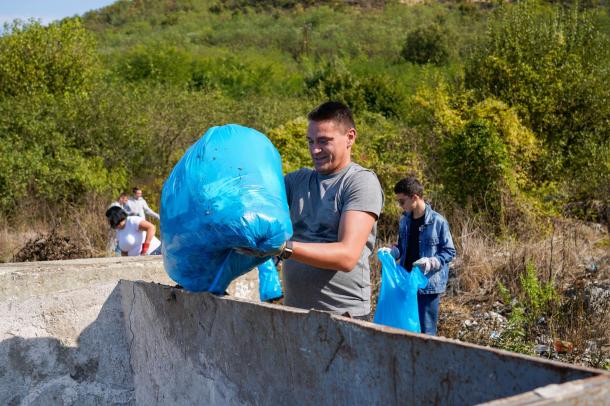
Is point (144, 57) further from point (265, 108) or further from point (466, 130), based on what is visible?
point (466, 130)

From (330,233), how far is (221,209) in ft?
1.91

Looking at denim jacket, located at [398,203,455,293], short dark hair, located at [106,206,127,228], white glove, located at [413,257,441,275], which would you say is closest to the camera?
white glove, located at [413,257,441,275]

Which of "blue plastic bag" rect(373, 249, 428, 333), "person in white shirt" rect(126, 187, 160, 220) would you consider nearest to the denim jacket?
"blue plastic bag" rect(373, 249, 428, 333)

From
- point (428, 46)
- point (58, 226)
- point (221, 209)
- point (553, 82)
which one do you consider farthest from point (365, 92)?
point (221, 209)

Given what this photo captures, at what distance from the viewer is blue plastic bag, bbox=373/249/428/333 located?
473cm

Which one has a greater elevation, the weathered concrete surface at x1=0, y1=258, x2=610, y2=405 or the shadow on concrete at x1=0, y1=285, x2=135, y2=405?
the weathered concrete surface at x1=0, y1=258, x2=610, y2=405

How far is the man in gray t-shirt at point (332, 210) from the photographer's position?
119 inches

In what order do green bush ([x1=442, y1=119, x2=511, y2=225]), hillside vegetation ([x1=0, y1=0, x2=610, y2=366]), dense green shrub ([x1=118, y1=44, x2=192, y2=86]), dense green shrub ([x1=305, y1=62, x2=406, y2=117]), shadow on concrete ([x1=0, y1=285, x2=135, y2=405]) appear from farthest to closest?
dense green shrub ([x1=118, y1=44, x2=192, y2=86])
dense green shrub ([x1=305, y1=62, x2=406, y2=117])
green bush ([x1=442, y1=119, x2=511, y2=225])
hillside vegetation ([x1=0, y1=0, x2=610, y2=366])
shadow on concrete ([x1=0, y1=285, x2=135, y2=405])

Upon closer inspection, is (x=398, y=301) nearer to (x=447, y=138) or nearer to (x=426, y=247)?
(x=426, y=247)

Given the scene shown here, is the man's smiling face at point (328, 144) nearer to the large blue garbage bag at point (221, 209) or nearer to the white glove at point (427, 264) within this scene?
the large blue garbage bag at point (221, 209)

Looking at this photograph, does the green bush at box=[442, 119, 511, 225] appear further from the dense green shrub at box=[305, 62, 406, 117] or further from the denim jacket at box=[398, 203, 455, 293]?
the dense green shrub at box=[305, 62, 406, 117]

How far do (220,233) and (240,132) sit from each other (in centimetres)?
51

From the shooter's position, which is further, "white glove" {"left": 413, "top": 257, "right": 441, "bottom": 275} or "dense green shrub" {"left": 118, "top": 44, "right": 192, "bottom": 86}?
"dense green shrub" {"left": 118, "top": 44, "right": 192, "bottom": 86}

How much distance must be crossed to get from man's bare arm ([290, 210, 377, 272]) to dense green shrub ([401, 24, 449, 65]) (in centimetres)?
3128
